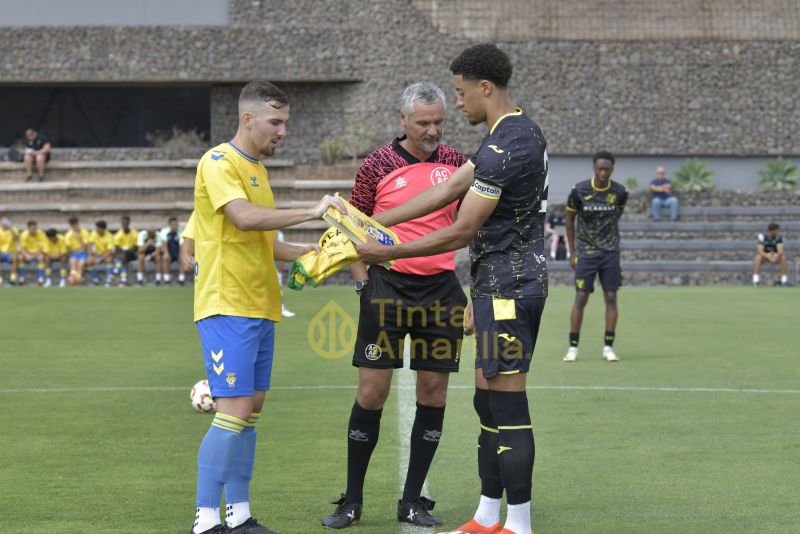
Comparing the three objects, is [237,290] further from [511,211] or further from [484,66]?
[484,66]

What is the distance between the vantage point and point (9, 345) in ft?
58.4

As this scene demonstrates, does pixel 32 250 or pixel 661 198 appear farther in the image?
pixel 661 198

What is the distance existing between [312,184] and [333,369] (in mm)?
26040

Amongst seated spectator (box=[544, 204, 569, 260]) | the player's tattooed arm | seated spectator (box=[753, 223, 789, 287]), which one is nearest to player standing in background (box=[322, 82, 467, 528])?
the player's tattooed arm

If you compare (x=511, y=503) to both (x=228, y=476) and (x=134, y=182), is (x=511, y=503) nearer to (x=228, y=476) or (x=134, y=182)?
(x=228, y=476)

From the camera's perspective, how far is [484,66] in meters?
6.50

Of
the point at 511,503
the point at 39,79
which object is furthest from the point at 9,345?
the point at 39,79

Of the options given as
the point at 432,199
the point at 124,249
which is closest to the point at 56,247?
the point at 124,249

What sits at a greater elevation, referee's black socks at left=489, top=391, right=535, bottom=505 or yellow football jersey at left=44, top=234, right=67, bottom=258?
yellow football jersey at left=44, top=234, right=67, bottom=258

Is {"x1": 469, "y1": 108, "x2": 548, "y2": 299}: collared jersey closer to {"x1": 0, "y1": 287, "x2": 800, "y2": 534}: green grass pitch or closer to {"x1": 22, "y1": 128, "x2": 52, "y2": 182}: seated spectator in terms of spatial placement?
{"x1": 0, "y1": 287, "x2": 800, "y2": 534}: green grass pitch

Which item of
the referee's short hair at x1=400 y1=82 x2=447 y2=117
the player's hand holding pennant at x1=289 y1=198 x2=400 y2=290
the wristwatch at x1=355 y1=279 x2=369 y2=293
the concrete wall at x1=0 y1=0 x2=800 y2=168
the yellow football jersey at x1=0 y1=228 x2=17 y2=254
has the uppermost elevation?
the concrete wall at x1=0 y1=0 x2=800 y2=168

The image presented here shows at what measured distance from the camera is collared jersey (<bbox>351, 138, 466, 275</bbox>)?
24.5ft

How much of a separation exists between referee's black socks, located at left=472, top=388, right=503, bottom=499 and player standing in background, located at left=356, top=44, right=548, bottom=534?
7.5 inches

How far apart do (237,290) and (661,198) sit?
110ft
